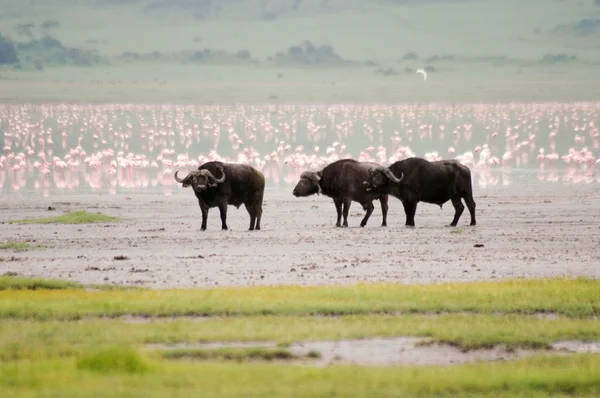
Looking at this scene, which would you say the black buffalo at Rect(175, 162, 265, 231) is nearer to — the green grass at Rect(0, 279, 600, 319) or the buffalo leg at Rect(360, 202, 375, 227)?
the buffalo leg at Rect(360, 202, 375, 227)

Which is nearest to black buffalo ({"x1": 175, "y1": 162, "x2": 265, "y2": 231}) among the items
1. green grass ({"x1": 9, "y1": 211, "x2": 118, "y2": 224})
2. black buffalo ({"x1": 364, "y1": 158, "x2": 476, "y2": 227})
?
black buffalo ({"x1": 364, "y1": 158, "x2": 476, "y2": 227})

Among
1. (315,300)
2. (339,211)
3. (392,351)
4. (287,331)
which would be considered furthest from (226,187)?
(392,351)

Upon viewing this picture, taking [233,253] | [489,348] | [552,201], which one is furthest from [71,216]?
[489,348]

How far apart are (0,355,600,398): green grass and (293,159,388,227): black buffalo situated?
18.7 metres

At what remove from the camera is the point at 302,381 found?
10.7 meters

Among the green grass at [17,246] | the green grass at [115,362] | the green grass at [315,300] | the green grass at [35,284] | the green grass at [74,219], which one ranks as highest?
the green grass at [115,362]

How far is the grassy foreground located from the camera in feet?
34.7

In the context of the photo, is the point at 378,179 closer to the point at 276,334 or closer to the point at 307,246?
the point at 307,246

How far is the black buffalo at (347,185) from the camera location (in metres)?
30.3

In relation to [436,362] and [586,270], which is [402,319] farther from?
[586,270]

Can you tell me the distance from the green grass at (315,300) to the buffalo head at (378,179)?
40.1ft

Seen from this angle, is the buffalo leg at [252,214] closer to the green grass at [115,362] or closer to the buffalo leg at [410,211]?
the buffalo leg at [410,211]

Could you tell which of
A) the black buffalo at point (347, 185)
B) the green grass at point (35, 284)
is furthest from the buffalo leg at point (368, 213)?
the green grass at point (35, 284)

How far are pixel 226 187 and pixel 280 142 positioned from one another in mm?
49183
